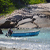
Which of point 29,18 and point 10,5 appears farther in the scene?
point 10,5

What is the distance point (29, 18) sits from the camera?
44.0 m

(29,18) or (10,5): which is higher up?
(10,5)

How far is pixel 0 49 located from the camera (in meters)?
13.8

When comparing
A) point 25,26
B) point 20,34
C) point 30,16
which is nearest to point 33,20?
point 30,16

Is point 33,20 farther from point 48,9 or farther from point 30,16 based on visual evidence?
point 48,9

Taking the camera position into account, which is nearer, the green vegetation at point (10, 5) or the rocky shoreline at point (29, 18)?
the rocky shoreline at point (29, 18)

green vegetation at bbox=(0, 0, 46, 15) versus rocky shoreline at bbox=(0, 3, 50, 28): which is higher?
green vegetation at bbox=(0, 0, 46, 15)

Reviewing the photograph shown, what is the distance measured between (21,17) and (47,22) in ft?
23.5

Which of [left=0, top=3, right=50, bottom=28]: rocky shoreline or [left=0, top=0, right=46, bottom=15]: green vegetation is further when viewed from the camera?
[left=0, top=0, right=46, bottom=15]: green vegetation

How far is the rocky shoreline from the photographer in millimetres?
40844

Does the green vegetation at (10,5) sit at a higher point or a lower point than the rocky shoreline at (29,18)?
higher

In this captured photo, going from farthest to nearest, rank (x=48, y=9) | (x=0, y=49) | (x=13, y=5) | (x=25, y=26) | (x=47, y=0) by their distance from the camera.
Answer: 1. (x=47, y=0)
2. (x=13, y=5)
3. (x=48, y=9)
4. (x=25, y=26)
5. (x=0, y=49)

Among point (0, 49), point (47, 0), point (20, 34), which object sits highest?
point (0, 49)

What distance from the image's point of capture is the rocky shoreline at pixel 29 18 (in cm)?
4084
